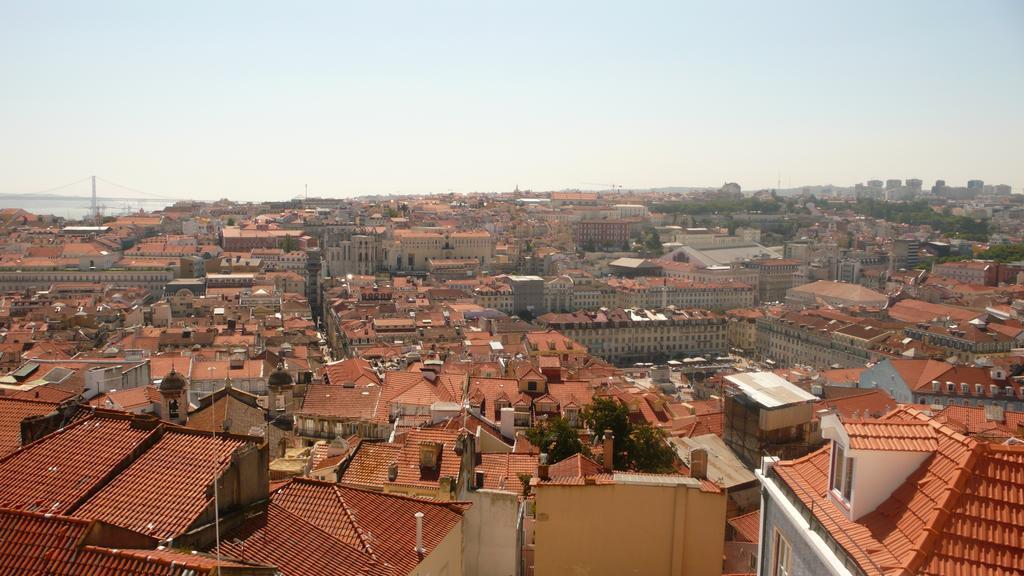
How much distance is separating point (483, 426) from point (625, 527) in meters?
6.95

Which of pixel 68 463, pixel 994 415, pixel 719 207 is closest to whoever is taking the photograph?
pixel 68 463

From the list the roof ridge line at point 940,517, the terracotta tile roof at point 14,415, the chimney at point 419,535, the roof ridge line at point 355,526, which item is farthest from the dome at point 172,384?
the roof ridge line at point 940,517

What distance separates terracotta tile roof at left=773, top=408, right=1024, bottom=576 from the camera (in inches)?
138

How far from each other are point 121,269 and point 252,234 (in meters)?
16.3

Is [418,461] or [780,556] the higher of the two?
[780,556]

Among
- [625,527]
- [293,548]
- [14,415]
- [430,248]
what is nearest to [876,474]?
[625,527]

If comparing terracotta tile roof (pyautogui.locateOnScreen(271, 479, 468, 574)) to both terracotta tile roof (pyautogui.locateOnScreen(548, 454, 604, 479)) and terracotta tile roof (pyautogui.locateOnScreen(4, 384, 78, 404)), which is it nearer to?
terracotta tile roof (pyautogui.locateOnScreen(548, 454, 604, 479))

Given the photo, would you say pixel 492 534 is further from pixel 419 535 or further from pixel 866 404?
pixel 866 404

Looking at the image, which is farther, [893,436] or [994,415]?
[994,415]

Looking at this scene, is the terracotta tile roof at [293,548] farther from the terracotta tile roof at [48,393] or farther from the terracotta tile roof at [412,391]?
the terracotta tile roof at [412,391]

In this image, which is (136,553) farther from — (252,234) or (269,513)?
(252,234)

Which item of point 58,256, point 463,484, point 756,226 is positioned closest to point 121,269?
point 58,256

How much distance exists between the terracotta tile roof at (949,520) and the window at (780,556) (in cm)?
57

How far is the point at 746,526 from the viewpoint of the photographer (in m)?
10.3
